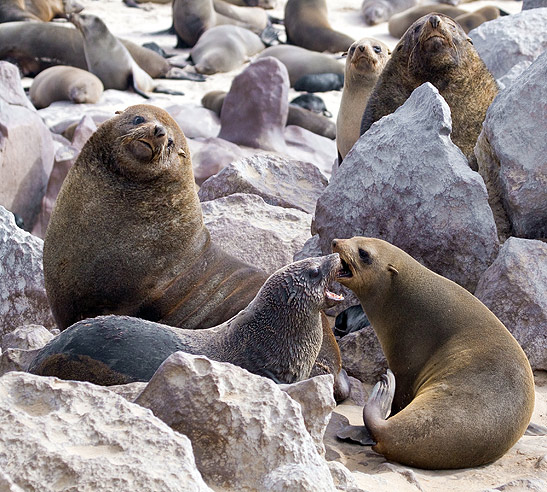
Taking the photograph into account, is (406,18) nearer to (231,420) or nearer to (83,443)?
(231,420)

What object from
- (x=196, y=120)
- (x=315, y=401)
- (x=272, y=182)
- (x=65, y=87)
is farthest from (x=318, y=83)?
(x=315, y=401)

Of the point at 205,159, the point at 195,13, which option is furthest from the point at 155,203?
the point at 195,13

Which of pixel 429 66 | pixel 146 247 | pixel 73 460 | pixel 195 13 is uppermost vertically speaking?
pixel 73 460

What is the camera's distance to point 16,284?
5.62m

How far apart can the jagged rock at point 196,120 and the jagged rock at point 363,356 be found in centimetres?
724

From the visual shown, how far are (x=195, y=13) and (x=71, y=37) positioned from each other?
10.1ft

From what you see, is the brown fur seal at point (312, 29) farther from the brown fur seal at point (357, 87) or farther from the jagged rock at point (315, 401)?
the jagged rock at point (315, 401)

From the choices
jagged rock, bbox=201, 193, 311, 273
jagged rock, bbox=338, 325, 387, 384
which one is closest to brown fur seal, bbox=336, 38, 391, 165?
jagged rock, bbox=201, 193, 311, 273

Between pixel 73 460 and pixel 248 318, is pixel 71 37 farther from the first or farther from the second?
pixel 73 460

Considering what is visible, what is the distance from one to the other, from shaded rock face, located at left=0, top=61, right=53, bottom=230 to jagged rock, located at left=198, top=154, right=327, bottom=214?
7.19 ft

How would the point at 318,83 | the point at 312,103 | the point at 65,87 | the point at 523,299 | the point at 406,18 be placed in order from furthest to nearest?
the point at 406,18 → the point at 318,83 → the point at 312,103 → the point at 65,87 → the point at 523,299

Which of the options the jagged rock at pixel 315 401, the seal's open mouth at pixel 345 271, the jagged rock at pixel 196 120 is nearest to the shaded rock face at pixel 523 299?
the seal's open mouth at pixel 345 271

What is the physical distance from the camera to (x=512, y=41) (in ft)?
26.8

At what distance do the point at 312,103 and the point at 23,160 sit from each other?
5.55 m
